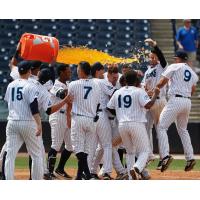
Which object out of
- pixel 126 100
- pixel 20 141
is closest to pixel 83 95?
pixel 126 100

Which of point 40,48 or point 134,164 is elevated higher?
point 40,48

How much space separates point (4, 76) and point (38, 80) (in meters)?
10.7

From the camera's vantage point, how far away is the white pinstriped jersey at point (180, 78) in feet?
45.3

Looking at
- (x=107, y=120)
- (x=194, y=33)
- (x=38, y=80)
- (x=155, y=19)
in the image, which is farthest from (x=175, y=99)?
(x=155, y=19)

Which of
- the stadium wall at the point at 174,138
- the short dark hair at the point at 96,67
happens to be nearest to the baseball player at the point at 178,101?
the short dark hair at the point at 96,67

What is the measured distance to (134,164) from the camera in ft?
41.3

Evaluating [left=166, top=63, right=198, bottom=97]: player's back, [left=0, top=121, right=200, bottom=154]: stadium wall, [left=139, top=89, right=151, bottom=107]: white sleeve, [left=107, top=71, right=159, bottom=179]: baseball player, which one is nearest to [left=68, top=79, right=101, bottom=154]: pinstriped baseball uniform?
[left=107, top=71, right=159, bottom=179]: baseball player

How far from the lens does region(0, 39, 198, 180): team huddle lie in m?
11.8

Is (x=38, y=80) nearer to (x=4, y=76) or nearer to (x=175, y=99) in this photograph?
(x=175, y=99)

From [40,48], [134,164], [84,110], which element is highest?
[40,48]

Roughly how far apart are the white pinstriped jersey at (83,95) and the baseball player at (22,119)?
43.7 inches

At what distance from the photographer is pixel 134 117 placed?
1251cm

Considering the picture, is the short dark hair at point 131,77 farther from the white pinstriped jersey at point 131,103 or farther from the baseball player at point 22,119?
the baseball player at point 22,119

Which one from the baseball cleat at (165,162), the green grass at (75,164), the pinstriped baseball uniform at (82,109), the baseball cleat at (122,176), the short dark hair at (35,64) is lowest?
the green grass at (75,164)
